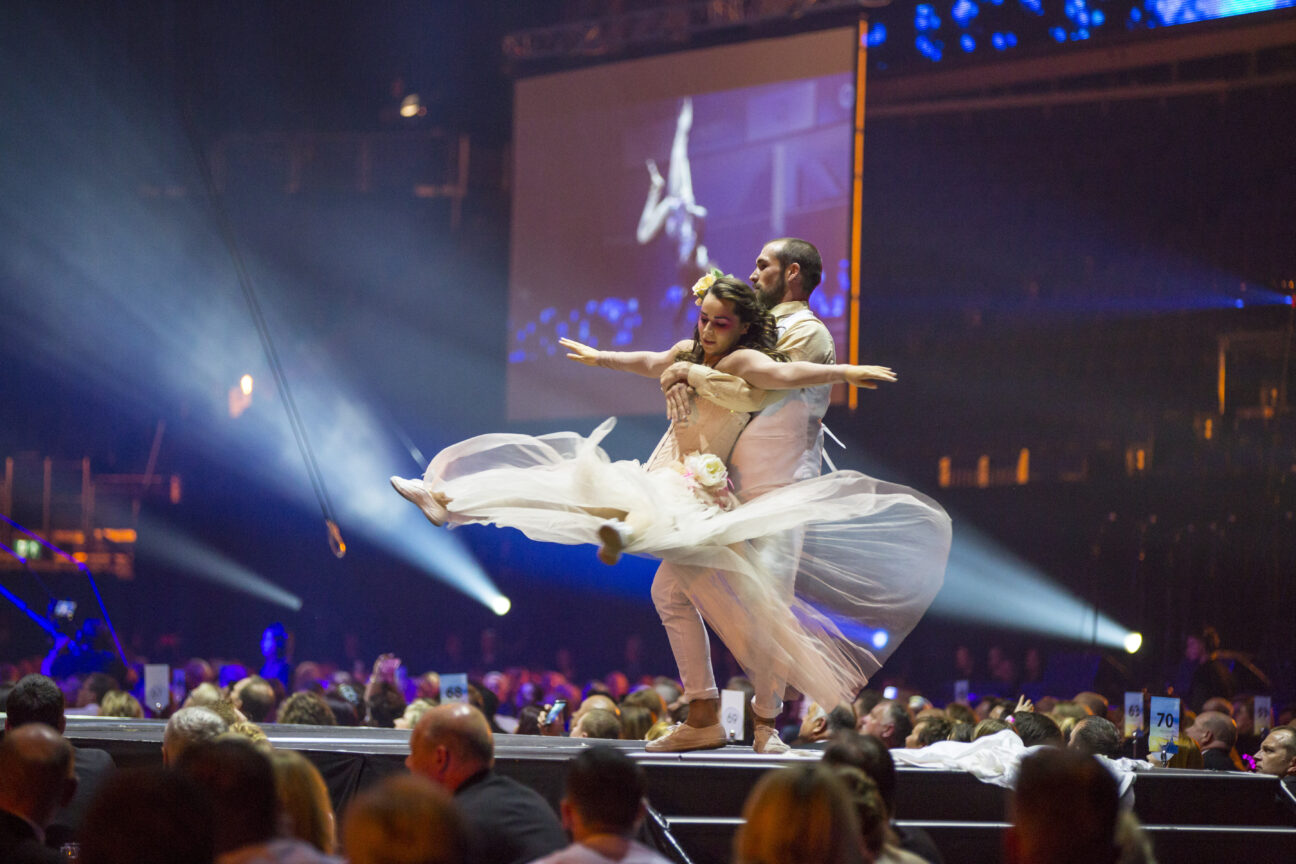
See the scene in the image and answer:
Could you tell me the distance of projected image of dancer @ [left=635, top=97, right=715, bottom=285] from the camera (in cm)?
988

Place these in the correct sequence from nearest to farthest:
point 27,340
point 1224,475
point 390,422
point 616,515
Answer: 1. point 616,515
2. point 1224,475
3. point 27,340
4. point 390,422

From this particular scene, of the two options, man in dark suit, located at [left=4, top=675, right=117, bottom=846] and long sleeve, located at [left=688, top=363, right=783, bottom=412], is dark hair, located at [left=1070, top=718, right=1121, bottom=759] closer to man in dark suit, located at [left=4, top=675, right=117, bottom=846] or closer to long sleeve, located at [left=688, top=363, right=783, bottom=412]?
long sleeve, located at [left=688, top=363, right=783, bottom=412]

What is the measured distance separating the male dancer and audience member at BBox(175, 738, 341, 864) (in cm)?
186

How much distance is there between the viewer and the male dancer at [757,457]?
3.94m

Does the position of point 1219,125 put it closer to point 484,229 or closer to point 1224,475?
point 1224,475

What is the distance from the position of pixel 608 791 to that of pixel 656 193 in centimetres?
809

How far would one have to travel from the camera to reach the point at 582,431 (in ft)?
38.0

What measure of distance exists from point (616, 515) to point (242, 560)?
31.0 ft

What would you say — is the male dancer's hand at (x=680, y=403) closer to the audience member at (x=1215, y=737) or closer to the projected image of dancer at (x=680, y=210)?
the audience member at (x=1215, y=737)

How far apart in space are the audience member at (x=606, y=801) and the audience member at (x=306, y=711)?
3.70m

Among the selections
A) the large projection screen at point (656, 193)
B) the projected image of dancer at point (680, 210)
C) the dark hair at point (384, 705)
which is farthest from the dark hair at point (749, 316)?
the projected image of dancer at point (680, 210)

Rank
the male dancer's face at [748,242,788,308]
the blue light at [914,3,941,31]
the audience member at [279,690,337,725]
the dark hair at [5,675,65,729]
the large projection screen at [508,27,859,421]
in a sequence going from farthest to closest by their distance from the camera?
1. the blue light at [914,3,941,31]
2. the large projection screen at [508,27,859,421]
3. the audience member at [279,690,337,725]
4. the male dancer's face at [748,242,788,308]
5. the dark hair at [5,675,65,729]

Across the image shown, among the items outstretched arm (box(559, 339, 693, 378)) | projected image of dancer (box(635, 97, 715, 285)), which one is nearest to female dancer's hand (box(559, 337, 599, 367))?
outstretched arm (box(559, 339, 693, 378))

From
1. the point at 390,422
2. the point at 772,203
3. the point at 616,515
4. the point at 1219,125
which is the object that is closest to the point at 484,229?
the point at 390,422
